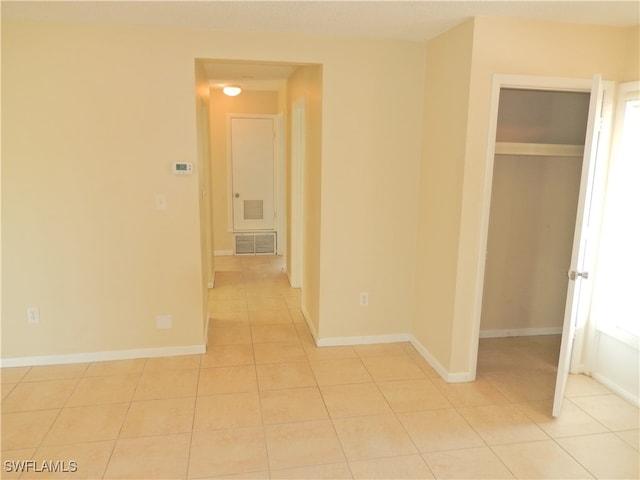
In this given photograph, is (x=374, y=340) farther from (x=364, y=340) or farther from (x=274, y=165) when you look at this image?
(x=274, y=165)

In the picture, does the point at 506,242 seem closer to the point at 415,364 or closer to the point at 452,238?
the point at 452,238

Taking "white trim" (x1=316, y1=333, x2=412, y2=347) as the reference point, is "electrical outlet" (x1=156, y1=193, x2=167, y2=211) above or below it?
above

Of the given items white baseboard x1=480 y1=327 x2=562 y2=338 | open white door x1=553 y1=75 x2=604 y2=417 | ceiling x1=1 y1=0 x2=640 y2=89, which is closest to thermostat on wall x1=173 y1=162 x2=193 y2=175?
ceiling x1=1 y1=0 x2=640 y2=89

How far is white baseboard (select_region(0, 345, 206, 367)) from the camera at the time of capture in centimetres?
332

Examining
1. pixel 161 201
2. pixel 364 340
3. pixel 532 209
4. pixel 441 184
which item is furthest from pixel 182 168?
pixel 532 209

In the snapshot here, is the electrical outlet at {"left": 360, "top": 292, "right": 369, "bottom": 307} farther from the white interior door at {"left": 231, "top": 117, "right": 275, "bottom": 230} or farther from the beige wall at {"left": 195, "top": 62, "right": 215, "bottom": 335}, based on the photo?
the white interior door at {"left": 231, "top": 117, "right": 275, "bottom": 230}

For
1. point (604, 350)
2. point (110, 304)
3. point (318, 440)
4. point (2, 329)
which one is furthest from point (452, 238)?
point (2, 329)

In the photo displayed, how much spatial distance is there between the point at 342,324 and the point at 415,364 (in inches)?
26.7

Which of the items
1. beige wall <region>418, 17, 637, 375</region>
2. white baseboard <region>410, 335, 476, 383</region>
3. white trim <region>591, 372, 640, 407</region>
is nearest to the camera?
beige wall <region>418, 17, 637, 375</region>

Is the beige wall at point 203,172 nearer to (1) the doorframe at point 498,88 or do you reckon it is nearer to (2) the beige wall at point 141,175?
(2) the beige wall at point 141,175

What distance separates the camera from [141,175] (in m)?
3.27

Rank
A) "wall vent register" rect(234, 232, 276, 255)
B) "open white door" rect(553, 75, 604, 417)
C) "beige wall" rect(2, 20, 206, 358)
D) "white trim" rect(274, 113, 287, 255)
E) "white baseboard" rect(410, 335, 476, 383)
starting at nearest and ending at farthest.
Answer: "open white door" rect(553, 75, 604, 417) < "beige wall" rect(2, 20, 206, 358) < "white baseboard" rect(410, 335, 476, 383) < "white trim" rect(274, 113, 287, 255) < "wall vent register" rect(234, 232, 276, 255)

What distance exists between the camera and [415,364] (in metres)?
3.45

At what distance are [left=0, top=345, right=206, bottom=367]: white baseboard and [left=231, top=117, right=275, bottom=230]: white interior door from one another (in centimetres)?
347
